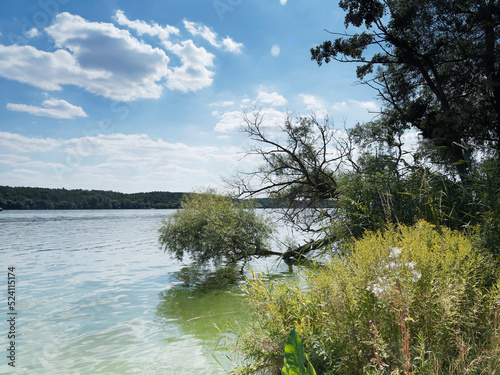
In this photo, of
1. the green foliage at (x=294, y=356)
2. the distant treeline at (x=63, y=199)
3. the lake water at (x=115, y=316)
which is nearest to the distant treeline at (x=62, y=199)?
the distant treeline at (x=63, y=199)

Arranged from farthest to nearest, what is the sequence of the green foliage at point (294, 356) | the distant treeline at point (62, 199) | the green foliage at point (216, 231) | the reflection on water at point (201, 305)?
the distant treeline at point (62, 199), the green foliage at point (216, 231), the reflection on water at point (201, 305), the green foliage at point (294, 356)

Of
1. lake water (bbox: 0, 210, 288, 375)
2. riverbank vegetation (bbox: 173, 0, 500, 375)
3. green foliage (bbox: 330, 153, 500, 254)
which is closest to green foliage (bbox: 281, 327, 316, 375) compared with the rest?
riverbank vegetation (bbox: 173, 0, 500, 375)

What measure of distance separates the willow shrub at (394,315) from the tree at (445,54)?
11948 millimetres

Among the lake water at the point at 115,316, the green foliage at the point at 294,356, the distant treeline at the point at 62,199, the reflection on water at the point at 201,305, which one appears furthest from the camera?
the distant treeline at the point at 62,199

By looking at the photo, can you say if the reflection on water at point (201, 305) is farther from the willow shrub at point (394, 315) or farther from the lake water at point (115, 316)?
the willow shrub at point (394, 315)

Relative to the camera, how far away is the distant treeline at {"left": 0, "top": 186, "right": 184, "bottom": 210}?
63638 millimetres

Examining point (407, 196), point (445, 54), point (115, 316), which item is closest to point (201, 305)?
point (115, 316)

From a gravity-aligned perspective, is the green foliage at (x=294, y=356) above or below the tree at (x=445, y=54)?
below

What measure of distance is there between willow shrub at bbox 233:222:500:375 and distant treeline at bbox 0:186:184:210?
55.9 meters

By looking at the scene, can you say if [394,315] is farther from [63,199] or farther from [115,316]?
[63,199]

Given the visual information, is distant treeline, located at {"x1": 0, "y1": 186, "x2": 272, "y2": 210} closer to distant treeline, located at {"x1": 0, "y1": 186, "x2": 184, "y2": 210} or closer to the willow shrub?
distant treeline, located at {"x1": 0, "y1": 186, "x2": 184, "y2": 210}

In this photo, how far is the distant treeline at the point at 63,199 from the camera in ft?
209

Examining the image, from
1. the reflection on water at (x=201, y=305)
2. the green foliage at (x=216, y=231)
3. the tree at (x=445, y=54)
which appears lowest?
the reflection on water at (x=201, y=305)

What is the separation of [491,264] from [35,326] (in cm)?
963
